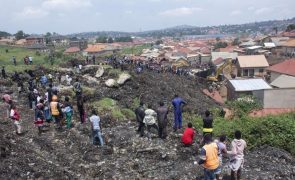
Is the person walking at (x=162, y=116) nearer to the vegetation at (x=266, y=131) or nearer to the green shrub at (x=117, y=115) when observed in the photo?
the vegetation at (x=266, y=131)

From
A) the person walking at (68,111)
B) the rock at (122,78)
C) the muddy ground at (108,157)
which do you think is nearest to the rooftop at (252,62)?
the rock at (122,78)

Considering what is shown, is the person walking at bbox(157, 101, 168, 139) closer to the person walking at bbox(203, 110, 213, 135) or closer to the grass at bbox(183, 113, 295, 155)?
the person walking at bbox(203, 110, 213, 135)

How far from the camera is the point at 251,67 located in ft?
164

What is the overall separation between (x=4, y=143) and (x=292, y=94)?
23220mm

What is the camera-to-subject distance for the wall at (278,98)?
29008 millimetres

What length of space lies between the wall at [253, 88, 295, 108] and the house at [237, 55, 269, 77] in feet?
69.2

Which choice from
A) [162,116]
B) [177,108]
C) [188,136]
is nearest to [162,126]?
[162,116]

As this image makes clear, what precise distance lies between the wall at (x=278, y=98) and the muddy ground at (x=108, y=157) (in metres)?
15.7

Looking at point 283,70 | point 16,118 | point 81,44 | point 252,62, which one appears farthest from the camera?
point 81,44

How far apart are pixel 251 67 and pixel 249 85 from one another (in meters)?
18.5

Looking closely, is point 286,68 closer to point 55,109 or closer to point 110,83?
point 110,83

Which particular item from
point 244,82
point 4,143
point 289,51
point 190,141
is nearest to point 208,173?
point 190,141

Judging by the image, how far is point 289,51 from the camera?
72625 millimetres

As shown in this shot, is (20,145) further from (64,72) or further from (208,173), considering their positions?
(64,72)
